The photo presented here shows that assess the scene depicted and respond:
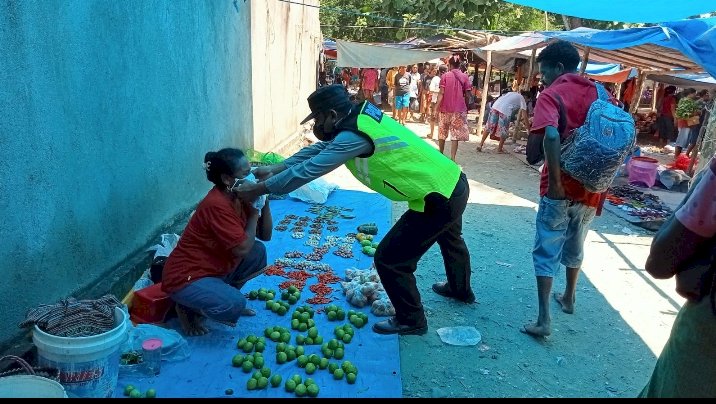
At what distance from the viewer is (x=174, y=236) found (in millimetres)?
4695

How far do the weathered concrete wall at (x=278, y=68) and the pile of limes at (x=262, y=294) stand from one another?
4599mm

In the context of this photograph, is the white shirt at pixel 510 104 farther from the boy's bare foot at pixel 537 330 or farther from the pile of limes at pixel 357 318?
the pile of limes at pixel 357 318

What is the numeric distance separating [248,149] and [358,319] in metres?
4.69

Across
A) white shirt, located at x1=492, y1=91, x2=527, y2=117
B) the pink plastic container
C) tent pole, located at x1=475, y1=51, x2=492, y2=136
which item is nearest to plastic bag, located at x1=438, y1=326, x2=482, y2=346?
the pink plastic container

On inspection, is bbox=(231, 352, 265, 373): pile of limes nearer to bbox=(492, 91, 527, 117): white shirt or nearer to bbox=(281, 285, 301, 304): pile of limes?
bbox=(281, 285, 301, 304): pile of limes

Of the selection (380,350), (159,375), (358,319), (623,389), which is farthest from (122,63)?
(623,389)

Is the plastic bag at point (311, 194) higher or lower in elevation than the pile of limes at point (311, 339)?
lower

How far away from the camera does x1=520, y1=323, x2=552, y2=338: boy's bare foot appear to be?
391cm

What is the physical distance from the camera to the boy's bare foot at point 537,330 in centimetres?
391

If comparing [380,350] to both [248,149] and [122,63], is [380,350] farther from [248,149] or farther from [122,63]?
[248,149]

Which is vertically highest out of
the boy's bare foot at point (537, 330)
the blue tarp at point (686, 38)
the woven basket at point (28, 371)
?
the blue tarp at point (686, 38)

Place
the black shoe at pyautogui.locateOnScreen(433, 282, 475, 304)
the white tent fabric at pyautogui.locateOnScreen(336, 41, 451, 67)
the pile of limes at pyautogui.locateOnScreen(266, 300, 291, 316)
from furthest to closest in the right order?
the white tent fabric at pyautogui.locateOnScreen(336, 41, 451, 67)
the black shoe at pyautogui.locateOnScreen(433, 282, 475, 304)
the pile of limes at pyautogui.locateOnScreen(266, 300, 291, 316)

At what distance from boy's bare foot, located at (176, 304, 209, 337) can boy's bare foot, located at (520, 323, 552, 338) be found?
7.99 feet

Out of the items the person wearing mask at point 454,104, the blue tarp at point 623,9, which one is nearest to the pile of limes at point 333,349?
the blue tarp at point 623,9
